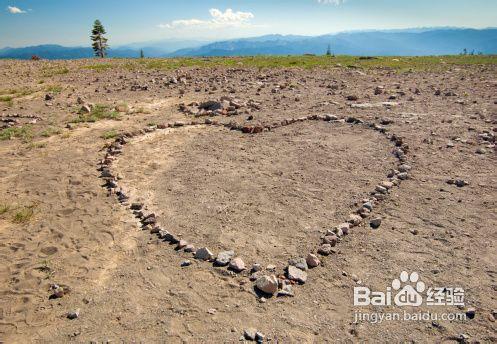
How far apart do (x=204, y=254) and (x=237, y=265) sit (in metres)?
0.91

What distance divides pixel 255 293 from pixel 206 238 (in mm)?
2411

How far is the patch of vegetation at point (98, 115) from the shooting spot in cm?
1920

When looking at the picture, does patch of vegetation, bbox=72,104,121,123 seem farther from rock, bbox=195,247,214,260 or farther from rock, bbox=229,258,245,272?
rock, bbox=229,258,245,272

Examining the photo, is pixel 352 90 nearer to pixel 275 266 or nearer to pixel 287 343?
pixel 275 266

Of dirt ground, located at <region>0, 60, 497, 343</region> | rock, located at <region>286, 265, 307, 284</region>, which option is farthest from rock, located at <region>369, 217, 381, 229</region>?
rock, located at <region>286, 265, 307, 284</region>

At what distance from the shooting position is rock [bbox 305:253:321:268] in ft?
27.2

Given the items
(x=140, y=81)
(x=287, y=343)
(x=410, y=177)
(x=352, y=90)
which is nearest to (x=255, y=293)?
(x=287, y=343)

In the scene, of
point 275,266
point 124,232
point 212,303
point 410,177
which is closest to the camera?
point 212,303

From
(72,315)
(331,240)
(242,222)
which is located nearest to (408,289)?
(331,240)

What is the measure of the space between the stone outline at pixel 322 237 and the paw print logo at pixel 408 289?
166 cm

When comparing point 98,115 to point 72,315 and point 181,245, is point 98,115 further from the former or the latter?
point 72,315

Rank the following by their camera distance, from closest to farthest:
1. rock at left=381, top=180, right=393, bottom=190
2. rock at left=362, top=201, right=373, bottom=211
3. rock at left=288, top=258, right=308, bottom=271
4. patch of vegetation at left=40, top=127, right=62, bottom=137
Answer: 1. rock at left=288, top=258, right=308, bottom=271
2. rock at left=362, top=201, right=373, bottom=211
3. rock at left=381, top=180, right=393, bottom=190
4. patch of vegetation at left=40, top=127, right=62, bottom=137

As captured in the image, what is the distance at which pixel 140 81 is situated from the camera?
29.0 meters

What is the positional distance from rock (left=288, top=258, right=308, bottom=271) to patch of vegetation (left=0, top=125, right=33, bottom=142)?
45.9 ft
